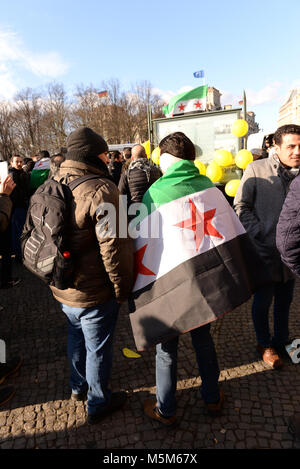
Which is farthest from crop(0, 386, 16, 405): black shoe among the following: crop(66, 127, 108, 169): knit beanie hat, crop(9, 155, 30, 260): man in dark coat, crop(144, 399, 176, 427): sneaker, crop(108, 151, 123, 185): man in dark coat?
crop(108, 151, 123, 185): man in dark coat

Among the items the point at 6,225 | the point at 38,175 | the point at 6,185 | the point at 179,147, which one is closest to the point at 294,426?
the point at 179,147

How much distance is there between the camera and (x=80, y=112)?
37.5 m

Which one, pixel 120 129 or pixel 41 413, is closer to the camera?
pixel 41 413

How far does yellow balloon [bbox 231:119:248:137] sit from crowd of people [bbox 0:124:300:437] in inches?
146

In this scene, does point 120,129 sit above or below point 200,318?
above

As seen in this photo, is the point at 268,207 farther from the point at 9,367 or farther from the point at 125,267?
the point at 9,367

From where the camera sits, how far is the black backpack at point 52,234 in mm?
1806

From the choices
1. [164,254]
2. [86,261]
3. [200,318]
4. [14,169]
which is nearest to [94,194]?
[86,261]

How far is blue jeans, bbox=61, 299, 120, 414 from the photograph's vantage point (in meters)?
2.05

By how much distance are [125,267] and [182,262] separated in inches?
14.0

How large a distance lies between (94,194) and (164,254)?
0.57 meters

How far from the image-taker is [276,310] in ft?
9.55
